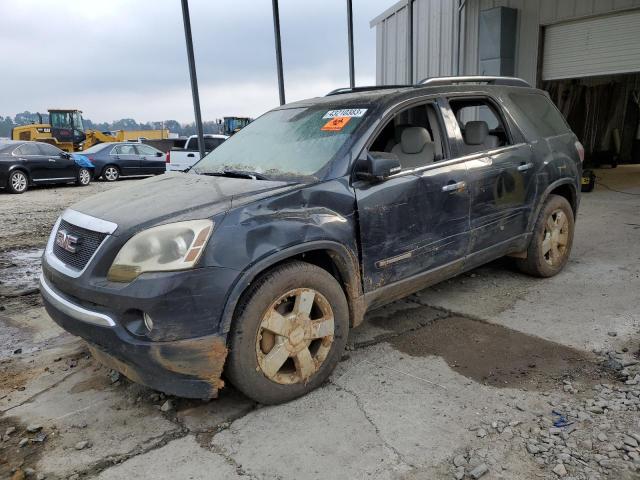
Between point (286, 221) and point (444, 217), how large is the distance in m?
1.42

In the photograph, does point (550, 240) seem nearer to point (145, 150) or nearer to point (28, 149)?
point (28, 149)

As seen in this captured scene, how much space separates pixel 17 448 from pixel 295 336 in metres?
1.54

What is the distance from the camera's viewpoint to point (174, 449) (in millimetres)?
2568

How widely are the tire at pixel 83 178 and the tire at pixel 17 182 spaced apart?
1.74 m

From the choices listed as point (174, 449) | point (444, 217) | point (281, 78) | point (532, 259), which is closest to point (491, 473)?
point (174, 449)

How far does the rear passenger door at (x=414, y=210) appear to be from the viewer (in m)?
3.29

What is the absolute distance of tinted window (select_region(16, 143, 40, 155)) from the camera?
1474 cm

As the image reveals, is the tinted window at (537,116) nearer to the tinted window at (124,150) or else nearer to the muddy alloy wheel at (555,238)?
the muddy alloy wheel at (555,238)

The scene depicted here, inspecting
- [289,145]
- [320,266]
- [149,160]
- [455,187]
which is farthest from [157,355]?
[149,160]

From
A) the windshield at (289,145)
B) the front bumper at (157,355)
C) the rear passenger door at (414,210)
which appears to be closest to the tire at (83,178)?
the windshield at (289,145)

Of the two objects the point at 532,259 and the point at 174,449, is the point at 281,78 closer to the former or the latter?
the point at 532,259

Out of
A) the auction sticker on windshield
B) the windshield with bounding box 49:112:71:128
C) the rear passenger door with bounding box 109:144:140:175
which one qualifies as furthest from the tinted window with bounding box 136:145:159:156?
the auction sticker on windshield

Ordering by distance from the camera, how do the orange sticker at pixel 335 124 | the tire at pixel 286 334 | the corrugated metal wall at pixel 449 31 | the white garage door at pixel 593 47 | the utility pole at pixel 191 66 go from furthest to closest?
the corrugated metal wall at pixel 449 31 → the white garage door at pixel 593 47 → the utility pole at pixel 191 66 → the orange sticker at pixel 335 124 → the tire at pixel 286 334

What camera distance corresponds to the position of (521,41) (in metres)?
11.3
